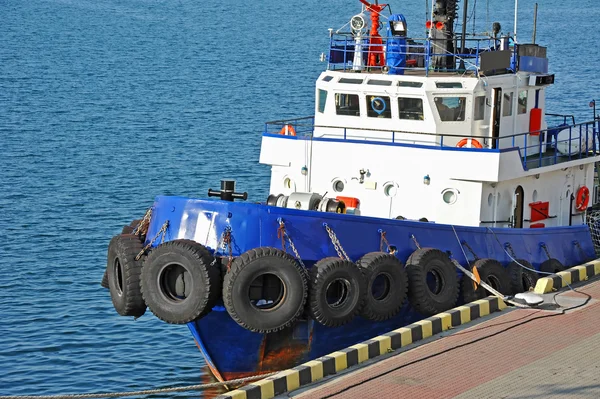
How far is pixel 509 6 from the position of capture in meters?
102

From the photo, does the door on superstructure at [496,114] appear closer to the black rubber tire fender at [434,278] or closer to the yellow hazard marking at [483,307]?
the black rubber tire fender at [434,278]

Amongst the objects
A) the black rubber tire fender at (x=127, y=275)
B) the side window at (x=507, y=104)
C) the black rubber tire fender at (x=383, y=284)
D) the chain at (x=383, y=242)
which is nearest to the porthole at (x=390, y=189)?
the chain at (x=383, y=242)

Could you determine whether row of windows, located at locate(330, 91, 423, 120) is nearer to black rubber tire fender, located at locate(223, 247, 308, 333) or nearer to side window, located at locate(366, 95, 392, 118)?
side window, located at locate(366, 95, 392, 118)

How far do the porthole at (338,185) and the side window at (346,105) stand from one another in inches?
61.4

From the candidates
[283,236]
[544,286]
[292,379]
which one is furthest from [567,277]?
[292,379]

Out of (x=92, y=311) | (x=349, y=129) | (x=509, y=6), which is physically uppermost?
(x=509, y=6)

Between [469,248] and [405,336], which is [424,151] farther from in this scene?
[405,336]

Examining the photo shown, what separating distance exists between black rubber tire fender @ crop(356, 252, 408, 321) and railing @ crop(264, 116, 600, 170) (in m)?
2.96

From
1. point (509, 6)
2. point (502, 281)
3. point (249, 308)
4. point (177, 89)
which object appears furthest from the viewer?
point (509, 6)

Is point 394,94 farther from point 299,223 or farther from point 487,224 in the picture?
point 299,223

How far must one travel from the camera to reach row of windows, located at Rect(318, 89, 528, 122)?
2123cm

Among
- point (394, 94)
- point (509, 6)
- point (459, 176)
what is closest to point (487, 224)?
point (459, 176)

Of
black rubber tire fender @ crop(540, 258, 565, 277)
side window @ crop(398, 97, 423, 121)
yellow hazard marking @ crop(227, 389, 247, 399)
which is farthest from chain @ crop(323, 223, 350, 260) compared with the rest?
black rubber tire fender @ crop(540, 258, 565, 277)

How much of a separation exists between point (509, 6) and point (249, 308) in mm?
89867
